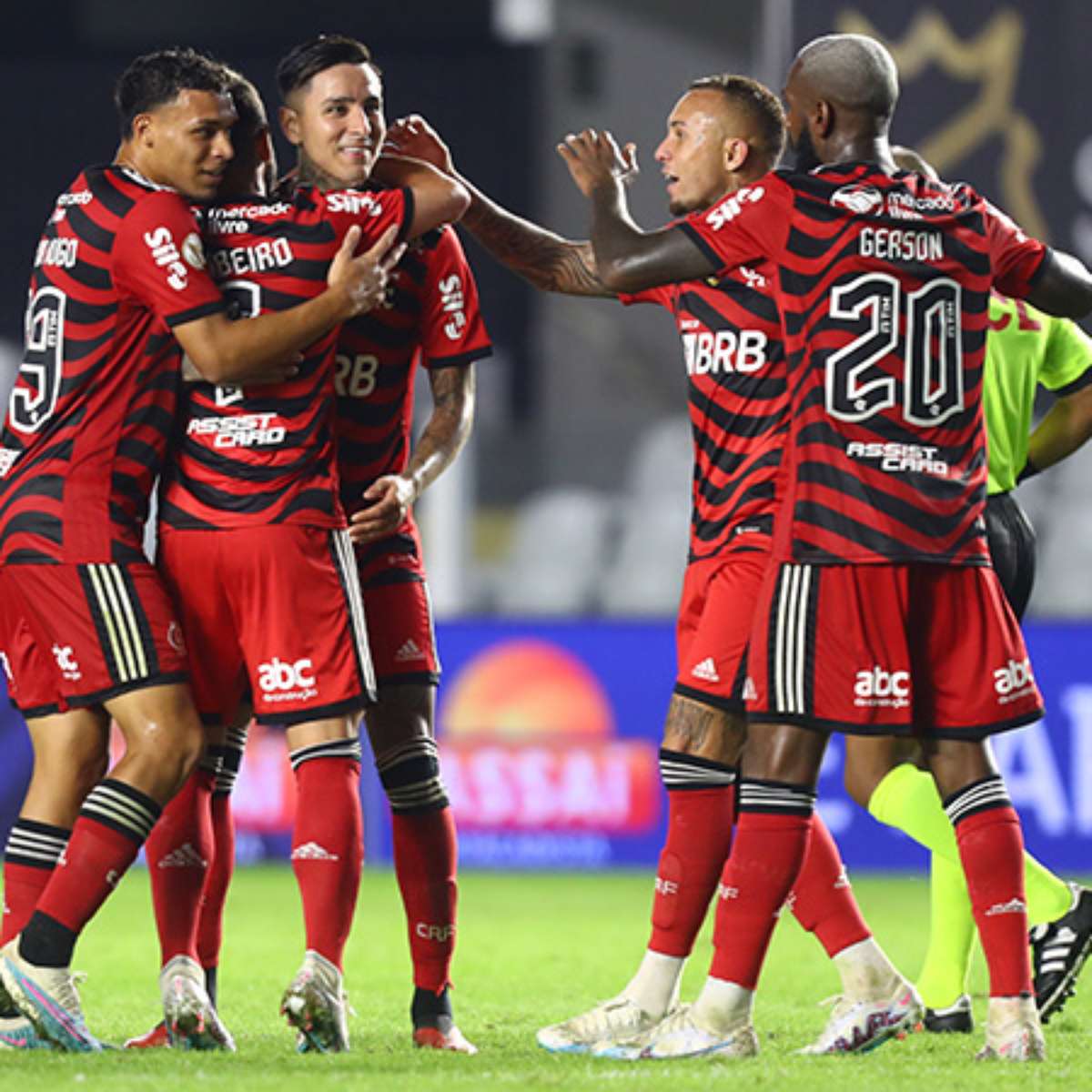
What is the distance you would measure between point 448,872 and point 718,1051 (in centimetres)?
90

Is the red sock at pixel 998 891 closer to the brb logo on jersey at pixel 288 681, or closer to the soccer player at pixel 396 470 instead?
the soccer player at pixel 396 470

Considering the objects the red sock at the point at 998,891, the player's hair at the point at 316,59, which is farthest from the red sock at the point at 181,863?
the red sock at the point at 998,891

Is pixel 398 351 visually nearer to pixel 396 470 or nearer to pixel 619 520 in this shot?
pixel 396 470

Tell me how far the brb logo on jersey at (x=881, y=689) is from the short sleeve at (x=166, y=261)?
1.58m

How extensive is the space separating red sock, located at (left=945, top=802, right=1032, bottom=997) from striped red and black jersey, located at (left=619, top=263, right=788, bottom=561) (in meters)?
0.80

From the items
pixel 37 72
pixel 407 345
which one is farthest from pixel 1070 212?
pixel 37 72

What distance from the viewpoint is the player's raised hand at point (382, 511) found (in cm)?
516

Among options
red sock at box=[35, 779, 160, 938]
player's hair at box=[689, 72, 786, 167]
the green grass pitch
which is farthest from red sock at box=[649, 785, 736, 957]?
player's hair at box=[689, 72, 786, 167]

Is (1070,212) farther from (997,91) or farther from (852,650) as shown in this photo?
(852,650)

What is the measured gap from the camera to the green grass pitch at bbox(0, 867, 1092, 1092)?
445cm

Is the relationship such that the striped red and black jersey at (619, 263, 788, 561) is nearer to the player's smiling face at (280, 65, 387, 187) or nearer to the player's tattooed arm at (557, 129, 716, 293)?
the player's tattooed arm at (557, 129, 716, 293)

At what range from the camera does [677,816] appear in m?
5.18

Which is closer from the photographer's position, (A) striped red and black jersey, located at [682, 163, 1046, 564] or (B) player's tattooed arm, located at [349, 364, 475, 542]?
(A) striped red and black jersey, located at [682, 163, 1046, 564]

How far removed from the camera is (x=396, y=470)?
5.45 m
